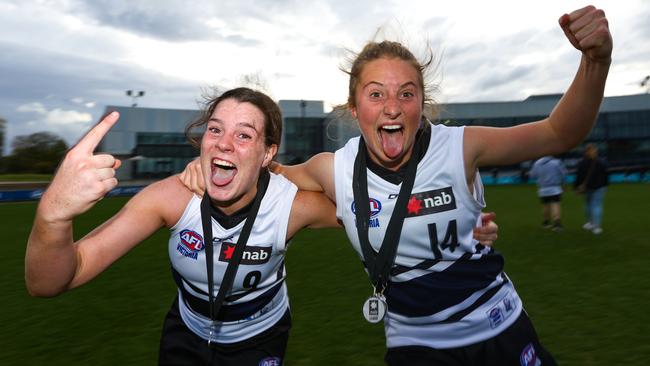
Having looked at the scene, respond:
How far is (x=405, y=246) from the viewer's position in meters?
2.41

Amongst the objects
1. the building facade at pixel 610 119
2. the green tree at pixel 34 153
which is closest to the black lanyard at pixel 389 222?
the building facade at pixel 610 119

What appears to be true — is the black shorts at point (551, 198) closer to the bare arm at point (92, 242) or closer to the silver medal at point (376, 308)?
the silver medal at point (376, 308)

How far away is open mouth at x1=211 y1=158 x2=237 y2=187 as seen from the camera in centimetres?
261

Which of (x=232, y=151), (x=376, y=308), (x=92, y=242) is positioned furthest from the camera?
(x=232, y=151)

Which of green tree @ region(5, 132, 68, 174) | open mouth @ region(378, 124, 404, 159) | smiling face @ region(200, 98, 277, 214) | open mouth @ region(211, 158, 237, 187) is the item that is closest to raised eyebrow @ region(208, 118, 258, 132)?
smiling face @ region(200, 98, 277, 214)

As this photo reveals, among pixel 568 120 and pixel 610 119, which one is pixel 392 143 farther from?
pixel 610 119

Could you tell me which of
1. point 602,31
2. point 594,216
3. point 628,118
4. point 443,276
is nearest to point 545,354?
point 443,276

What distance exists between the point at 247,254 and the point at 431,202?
1.05 m

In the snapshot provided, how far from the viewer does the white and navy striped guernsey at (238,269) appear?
263 centimetres

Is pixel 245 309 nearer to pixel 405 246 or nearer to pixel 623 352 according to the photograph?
pixel 405 246

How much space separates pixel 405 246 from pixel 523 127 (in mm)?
885

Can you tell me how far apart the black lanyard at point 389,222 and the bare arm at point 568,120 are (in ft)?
1.07

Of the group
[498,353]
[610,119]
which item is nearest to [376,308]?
[498,353]

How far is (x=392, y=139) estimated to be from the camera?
2.52m
